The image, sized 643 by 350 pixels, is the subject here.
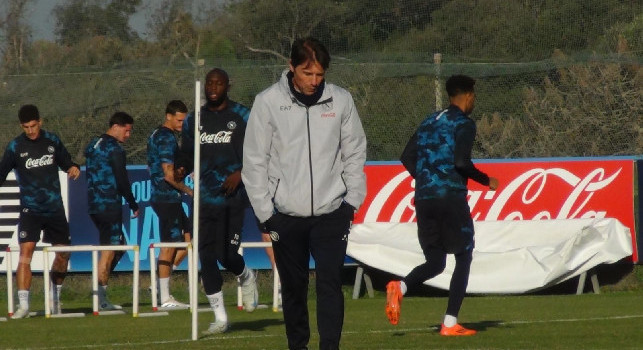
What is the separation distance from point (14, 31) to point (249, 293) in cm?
900

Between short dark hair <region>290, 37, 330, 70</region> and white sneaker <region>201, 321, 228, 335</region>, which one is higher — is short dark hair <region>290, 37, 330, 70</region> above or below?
above

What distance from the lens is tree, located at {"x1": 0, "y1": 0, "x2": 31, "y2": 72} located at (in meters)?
21.0

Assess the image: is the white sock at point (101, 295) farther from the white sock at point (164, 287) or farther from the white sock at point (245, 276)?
the white sock at point (245, 276)

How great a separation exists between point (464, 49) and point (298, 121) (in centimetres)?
1091

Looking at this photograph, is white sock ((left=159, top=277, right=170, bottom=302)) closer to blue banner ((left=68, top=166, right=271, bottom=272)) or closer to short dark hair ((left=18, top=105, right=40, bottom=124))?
blue banner ((left=68, top=166, right=271, bottom=272))

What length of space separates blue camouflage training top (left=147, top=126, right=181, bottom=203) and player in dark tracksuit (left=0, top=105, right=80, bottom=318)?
1127 millimetres

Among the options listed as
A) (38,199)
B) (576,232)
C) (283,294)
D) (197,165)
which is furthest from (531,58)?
(283,294)

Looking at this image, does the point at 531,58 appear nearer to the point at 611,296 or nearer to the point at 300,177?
the point at 611,296

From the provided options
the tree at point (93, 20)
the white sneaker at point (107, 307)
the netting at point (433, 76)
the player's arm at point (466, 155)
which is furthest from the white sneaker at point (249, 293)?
the tree at point (93, 20)

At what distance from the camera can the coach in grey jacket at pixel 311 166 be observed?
26.4ft

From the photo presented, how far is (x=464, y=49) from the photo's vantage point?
18.7 m

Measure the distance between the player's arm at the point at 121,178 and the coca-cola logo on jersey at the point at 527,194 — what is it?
2.92 metres

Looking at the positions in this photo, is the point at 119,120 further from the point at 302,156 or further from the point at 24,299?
the point at 302,156

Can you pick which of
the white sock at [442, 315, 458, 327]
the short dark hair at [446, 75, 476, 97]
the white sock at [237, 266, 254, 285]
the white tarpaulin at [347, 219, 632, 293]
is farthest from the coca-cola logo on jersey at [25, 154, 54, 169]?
the white sock at [442, 315, 458, 327]
